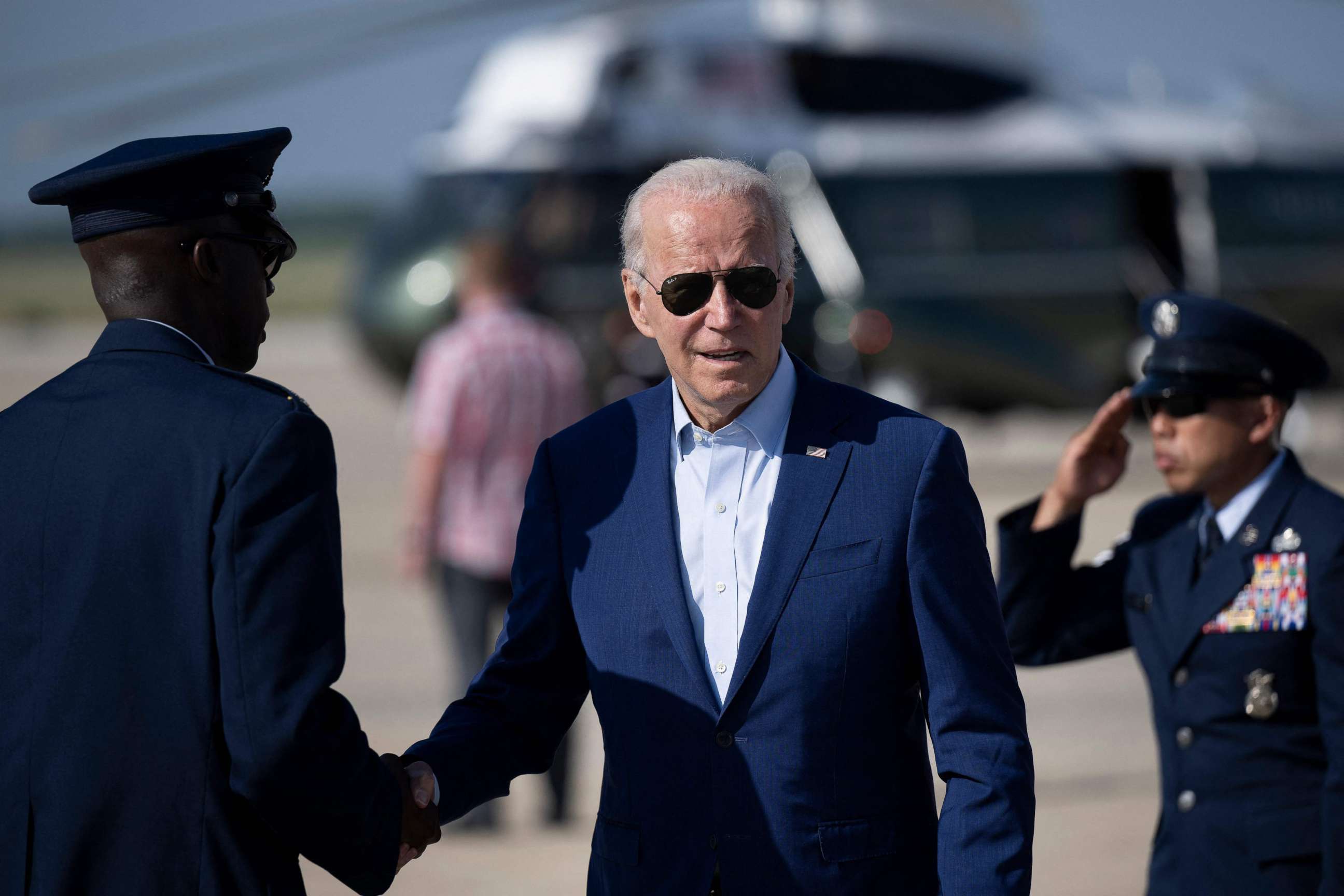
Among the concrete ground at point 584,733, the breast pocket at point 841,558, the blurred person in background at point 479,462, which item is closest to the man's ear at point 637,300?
the breast pocket at point 841,558

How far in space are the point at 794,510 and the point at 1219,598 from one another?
1.13 m

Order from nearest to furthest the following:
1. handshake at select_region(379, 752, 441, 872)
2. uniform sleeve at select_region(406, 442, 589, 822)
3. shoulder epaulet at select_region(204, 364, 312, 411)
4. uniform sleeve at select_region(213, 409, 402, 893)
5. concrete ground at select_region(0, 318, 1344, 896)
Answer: uniform sleeve at select_region(213, 409, 402, 893) → shoulder epaulet at select_region(204, 364, 312, 411) → handshake at select_region(379, 752, 441, 872) → uniform sleeve at select_region(406, 442, 589, 822) → concrete ground at select_region(0, 318, 1344, 896)

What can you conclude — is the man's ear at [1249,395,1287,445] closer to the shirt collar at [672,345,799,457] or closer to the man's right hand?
the man's right hand

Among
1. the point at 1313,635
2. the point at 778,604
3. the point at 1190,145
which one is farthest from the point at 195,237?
the point at 1190,145

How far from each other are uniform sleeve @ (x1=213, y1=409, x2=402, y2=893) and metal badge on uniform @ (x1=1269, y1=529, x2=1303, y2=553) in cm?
186

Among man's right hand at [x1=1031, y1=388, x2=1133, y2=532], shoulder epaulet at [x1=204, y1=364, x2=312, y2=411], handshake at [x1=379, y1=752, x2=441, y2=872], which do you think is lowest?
handshake at [x1=379, y1=752, x2=441, y2=872]

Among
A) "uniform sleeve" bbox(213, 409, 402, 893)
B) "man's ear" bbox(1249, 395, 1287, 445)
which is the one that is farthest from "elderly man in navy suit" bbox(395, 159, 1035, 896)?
"man's ear" bbox(1249, 395, 1287, 445)

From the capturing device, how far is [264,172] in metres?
2.43

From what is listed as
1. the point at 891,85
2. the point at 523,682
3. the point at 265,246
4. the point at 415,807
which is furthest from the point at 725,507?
the point at 891,85

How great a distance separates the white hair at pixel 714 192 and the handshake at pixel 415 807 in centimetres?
88

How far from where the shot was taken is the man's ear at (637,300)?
8.56 feet

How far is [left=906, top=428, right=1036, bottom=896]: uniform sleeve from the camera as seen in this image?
2217 millimetres

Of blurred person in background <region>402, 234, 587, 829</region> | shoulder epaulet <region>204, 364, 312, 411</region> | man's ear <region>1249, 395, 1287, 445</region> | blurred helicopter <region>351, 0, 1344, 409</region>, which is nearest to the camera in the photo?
shoulder epaulet <region>204, 364, 312, 411</region>

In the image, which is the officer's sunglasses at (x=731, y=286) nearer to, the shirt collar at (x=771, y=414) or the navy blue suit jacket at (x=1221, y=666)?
the shirt collar at (x=771, y=414)
